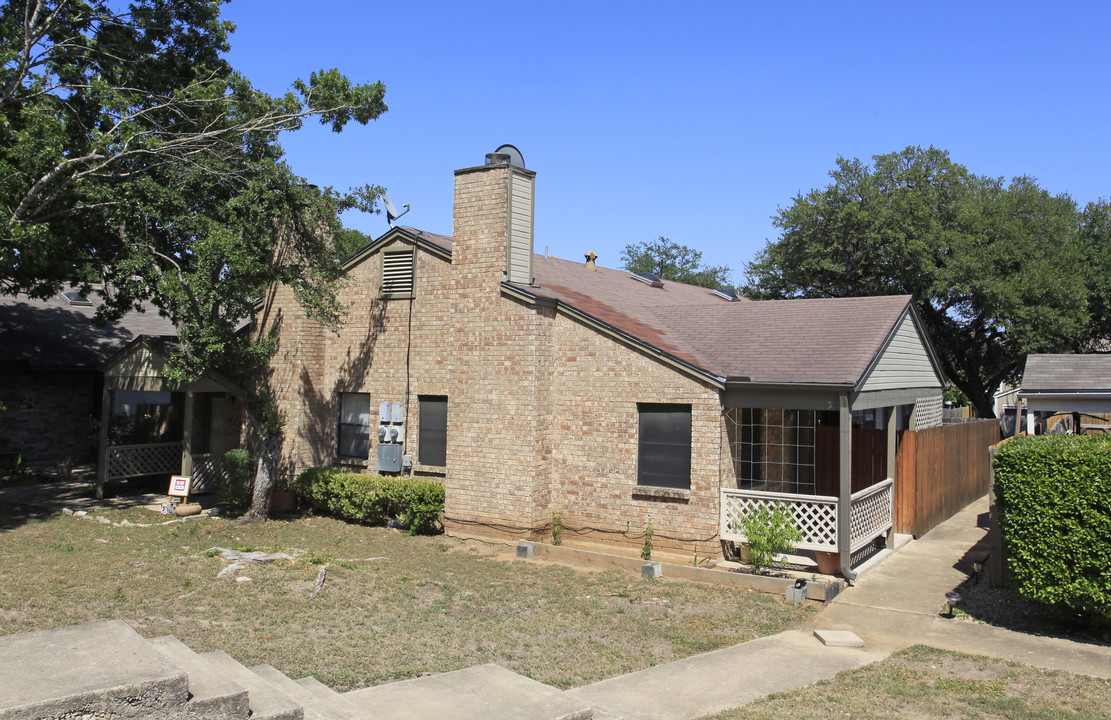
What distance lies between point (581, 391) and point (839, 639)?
6.52m

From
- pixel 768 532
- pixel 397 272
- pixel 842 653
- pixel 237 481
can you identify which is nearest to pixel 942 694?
pixel 842 653

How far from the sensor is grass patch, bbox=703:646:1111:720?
7.17 meters

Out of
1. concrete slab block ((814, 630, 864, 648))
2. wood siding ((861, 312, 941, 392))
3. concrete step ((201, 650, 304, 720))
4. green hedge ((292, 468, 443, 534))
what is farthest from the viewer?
green hedge ((292, 468, 443, 534))

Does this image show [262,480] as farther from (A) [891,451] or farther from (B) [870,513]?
(A) [891,451]

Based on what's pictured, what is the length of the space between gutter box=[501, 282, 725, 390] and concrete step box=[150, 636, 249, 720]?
8938 mm

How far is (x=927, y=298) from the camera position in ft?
114

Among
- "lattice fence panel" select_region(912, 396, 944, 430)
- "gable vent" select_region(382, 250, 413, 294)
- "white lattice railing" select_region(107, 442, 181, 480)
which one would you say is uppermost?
"gable vent" select_region(382, 250, 413, 294)

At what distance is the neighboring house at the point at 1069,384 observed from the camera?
1416 cm

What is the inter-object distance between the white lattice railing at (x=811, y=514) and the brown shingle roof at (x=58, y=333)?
1770cm

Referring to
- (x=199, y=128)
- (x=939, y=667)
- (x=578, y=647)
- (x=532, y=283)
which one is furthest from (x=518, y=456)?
(x=199, y=128)

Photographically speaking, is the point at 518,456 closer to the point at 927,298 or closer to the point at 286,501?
the point at 286,501

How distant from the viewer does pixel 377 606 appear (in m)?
10.5

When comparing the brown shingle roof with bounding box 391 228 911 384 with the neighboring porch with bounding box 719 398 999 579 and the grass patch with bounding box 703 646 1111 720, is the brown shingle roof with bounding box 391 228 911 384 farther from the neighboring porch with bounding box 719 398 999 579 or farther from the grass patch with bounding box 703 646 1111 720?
the grass patch with bounding box 703 646 1111 720

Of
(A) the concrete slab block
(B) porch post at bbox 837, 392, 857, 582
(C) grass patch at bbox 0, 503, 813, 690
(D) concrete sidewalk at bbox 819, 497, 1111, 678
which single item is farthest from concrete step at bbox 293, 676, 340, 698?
(B) porch post at bbox 837, 392, 857, 582
